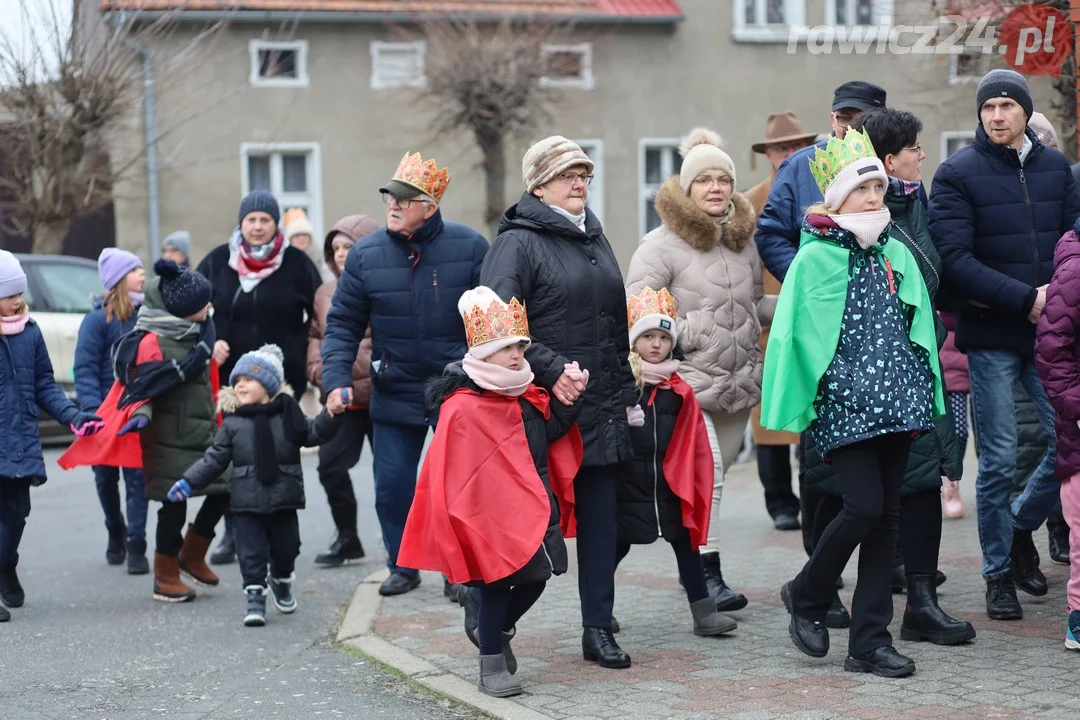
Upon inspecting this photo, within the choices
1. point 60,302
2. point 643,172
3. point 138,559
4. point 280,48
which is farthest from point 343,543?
point 643,172

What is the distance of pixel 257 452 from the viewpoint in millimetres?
7934

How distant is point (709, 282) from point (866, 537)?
5.96 feet

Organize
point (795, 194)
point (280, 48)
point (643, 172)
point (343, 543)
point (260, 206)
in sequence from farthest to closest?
point (643, 172), point (280, 48), point (343, 543), point (260, 206), point (795, 194)

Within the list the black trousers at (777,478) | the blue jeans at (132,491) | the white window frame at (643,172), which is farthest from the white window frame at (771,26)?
the blue jeans at (132,491)

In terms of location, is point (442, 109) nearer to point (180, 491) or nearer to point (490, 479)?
point (180, 491)

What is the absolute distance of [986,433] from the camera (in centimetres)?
714

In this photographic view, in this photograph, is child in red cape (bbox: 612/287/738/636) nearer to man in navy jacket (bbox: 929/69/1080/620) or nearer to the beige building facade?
man in navy jacket (bbox: 929/69/1080/620)

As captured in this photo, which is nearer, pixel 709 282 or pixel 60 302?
pixel 709 282

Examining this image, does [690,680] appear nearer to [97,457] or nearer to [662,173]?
[97,457]

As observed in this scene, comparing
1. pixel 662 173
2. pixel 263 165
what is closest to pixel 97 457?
pixel 263 165

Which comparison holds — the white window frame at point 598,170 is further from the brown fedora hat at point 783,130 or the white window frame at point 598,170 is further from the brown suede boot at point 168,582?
the brown suede boot at point 168,582

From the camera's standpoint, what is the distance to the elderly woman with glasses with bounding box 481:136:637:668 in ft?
21.0

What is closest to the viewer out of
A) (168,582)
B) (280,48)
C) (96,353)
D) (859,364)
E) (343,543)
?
(859,364)

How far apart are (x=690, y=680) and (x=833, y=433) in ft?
3.54
